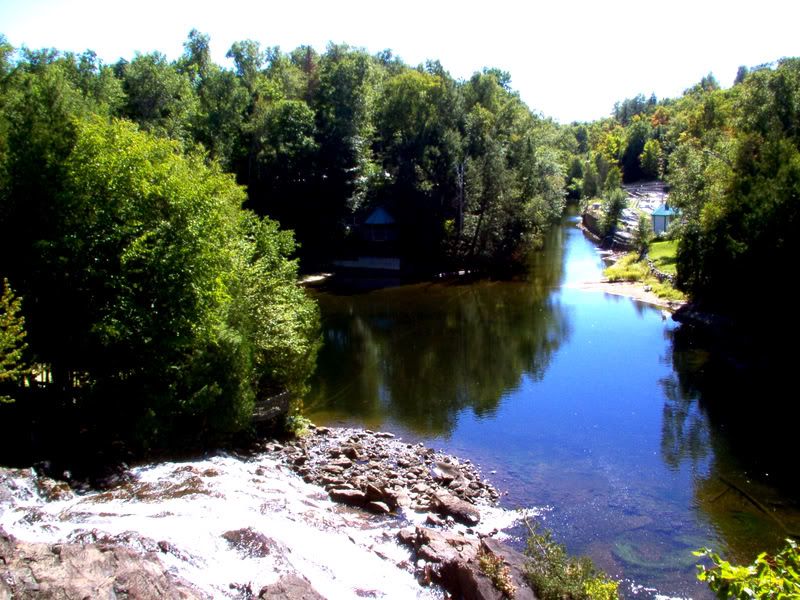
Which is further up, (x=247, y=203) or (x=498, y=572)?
(x=247, y=203)

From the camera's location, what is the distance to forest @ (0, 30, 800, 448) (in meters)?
19.7

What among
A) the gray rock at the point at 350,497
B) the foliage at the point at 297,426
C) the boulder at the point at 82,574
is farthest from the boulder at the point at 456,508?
the boulder at the point at 82,574

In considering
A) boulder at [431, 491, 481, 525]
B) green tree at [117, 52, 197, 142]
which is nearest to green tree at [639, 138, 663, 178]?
green tree at [117, 52, 197, 142]

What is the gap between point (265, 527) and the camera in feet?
51.0

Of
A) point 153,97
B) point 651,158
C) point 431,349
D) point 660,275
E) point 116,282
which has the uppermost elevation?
point 651,158

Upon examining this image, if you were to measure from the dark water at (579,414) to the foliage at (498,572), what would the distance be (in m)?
3.39

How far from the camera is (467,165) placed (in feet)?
187

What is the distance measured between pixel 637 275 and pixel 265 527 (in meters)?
44.1

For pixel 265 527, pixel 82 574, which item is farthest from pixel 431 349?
pixel 82 574

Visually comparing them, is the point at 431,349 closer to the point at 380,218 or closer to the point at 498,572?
the point at 498,572

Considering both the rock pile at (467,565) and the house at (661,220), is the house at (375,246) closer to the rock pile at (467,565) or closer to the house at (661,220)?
the house at (661,220)

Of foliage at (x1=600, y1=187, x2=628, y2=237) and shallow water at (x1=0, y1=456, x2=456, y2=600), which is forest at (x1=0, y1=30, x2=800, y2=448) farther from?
shallow water at (x1=0, y1=456, x2=456, y2=600)

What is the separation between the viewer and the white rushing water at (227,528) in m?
13.7

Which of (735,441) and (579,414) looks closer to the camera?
(735,441)
